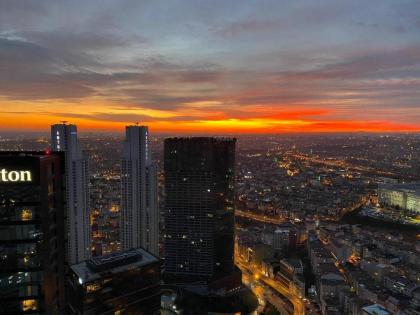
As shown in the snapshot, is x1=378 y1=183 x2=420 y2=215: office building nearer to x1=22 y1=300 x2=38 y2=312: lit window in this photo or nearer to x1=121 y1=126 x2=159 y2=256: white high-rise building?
x1=121 y1=126 x2=159 y2=256: white high-rise building

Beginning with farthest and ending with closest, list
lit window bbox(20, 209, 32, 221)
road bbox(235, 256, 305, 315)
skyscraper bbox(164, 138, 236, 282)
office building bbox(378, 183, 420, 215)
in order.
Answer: office building bbox(378, 183, 420, 215)
skyscraper bbox(164, 138, 236, 282)
road bbox(235, 256, 305, 315)
lit window bbox(20, 209, 32, 221)

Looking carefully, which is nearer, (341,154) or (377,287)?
(377,287)

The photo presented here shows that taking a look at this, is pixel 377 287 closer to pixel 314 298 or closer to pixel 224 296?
pixel 314 298

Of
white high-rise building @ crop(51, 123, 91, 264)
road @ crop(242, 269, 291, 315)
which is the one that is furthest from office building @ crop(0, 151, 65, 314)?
white high-rise building @ crop(51, 123, 91, 264)

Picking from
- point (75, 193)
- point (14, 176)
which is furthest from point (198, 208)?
point (14, 176)

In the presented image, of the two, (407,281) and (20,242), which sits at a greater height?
(20,242)

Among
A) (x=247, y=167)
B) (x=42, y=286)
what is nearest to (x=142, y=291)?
(x=42, y=286)
